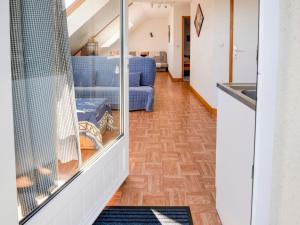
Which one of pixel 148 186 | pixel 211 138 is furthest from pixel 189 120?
pixel 148 186

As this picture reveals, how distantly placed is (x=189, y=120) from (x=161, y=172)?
232 centimetres

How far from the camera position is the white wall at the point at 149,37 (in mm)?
15398

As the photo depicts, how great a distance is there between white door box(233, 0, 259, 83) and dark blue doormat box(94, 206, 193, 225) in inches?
145

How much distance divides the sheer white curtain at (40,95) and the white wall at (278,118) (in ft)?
2.85

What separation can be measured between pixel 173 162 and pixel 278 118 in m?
2.24

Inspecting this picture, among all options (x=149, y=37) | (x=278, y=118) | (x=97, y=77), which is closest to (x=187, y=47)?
(x=149, y=37)

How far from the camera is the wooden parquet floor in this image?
262 centimetres

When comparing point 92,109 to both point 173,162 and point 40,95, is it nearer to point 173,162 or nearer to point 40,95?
point 40,95

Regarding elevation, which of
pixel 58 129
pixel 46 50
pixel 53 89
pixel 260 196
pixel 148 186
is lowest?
pixel 148 186

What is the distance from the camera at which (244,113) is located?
169 cm

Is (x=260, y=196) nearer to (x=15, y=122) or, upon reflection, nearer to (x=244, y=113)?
(x=244, y=113)

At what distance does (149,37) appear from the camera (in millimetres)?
15492

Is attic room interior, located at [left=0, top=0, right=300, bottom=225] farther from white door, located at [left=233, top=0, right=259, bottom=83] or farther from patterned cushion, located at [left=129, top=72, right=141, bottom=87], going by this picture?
patterned cushion, located at [left=129, top=72, right=141, bottom=87]

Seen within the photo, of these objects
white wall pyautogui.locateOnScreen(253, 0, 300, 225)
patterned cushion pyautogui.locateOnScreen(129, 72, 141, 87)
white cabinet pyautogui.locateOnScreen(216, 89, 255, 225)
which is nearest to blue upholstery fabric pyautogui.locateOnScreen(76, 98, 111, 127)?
white cabinet pyautogui.locateOnScreen(216, 89, 255, 225)
